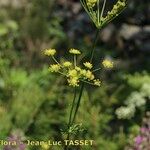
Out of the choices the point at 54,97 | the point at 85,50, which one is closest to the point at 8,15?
the point at 85,50

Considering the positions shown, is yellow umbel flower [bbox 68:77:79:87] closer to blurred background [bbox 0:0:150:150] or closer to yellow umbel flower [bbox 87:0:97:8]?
yellow umbel flower [bbox 87:0:97:8]

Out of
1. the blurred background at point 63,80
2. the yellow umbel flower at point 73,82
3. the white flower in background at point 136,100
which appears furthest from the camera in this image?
the white flower in background at point 136,100

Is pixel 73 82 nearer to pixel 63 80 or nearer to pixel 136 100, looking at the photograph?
pixel 136 100

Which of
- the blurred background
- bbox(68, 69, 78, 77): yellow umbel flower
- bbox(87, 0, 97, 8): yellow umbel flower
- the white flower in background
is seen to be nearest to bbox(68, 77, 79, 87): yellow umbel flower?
bbox(68, 69, 78, 77): yellow umbel flower

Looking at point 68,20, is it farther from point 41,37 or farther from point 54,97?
point 54,97

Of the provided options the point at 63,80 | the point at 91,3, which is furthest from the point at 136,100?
the point at 91,3

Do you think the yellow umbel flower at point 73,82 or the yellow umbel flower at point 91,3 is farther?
the yellow umbel flower at point 91,3

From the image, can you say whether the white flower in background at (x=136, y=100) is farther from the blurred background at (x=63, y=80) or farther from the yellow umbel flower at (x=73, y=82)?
the yellow umbel flower at (x=73, y=82)

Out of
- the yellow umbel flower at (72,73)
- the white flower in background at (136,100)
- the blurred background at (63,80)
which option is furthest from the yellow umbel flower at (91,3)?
the white flower in background at (136,100)
